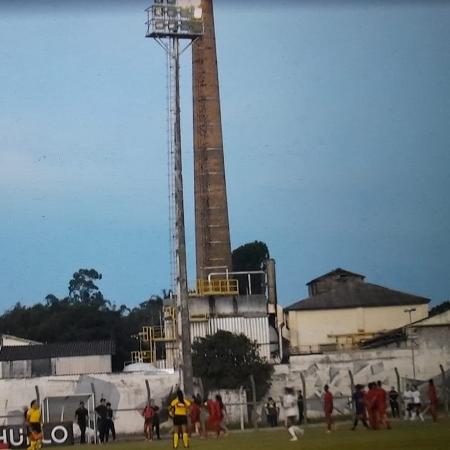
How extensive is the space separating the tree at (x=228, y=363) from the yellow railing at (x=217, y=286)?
18.8 feet

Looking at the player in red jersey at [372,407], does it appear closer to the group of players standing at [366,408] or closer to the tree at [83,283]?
the group of players standing at [366,408]

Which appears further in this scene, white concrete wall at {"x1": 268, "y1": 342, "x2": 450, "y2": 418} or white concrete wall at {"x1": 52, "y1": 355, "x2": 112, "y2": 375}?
white concrete wall at {"x1": 52, "y1": 355, "x2": 112, "y2": 375}

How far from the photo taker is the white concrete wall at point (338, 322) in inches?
2975

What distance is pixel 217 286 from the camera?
68438mm

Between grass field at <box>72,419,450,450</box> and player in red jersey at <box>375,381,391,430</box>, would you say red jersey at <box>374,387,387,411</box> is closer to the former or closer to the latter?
player in red jersey at <box>375,381,391,430</box>

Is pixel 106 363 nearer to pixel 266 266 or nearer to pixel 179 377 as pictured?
pixel 266 266

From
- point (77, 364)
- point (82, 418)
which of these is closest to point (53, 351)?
point (77, 364)

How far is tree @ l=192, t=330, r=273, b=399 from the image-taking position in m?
59.7

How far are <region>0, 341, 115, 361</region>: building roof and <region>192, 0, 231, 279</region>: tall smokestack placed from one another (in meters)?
9.36

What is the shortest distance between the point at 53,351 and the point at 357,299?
20.5 meters

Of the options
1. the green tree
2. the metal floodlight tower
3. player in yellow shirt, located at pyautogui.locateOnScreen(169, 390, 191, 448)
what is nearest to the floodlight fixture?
the metal floodlight tower

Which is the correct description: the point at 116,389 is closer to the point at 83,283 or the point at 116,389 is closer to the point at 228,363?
the point at 228,363

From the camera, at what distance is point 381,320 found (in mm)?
75812

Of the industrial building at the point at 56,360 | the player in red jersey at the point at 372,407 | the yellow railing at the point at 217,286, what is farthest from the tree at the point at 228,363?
the player in red jersey at the point at 372,407
